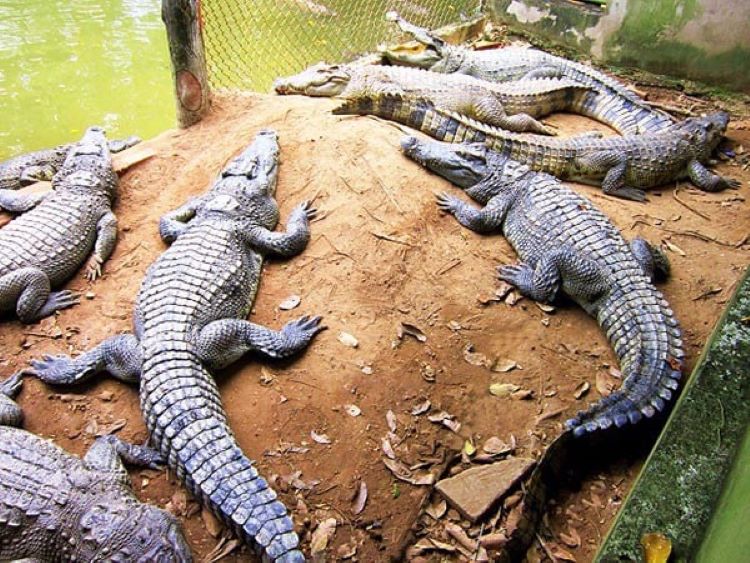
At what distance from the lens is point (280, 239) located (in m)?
3.74

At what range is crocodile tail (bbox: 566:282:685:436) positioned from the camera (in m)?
2.62

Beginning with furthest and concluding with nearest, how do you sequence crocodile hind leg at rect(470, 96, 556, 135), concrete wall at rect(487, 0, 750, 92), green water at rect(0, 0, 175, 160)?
green water at rect(0, 0, 175, 160)
concrete wall at rect(487, 0, 750, 92)
crocodile hind leg at rect(470, 96, 556, 135)

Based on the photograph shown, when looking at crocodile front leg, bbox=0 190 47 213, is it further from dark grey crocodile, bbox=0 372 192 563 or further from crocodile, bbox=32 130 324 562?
dark grey crocodile, bbox=0 372 192 563

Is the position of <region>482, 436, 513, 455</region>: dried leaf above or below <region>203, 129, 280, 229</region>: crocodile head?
below

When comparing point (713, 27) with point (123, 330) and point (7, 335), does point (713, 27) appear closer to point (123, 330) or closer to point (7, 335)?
point (123, 330)

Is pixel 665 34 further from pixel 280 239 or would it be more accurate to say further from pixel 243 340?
pixel 243 340

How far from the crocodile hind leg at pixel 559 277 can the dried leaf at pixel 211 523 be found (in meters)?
2.21

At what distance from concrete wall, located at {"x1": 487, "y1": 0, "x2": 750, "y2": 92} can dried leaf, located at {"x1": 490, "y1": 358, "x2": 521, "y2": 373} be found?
4.90 m

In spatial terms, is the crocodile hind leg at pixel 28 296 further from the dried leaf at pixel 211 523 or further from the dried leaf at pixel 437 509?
the dried leaf at pixel 437 509

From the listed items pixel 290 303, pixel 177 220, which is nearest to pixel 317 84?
pixel 177 220

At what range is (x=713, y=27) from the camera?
5.85 meters

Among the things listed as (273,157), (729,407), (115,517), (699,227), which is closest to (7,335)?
(115,517)

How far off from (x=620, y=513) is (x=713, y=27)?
6.18 meters

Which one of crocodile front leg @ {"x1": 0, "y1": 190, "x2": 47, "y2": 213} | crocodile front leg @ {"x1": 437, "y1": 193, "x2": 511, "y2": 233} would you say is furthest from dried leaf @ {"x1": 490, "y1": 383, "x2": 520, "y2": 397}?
crocodile front leg @ {"x1": 0, "y1": 190, "x2": 47, "y2": 213}
